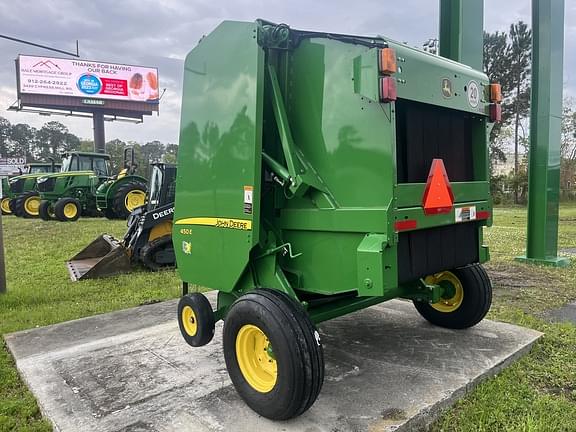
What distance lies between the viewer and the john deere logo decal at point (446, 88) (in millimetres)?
2811

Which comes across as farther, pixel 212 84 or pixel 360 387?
pixel 212 84

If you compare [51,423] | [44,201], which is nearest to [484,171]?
[51,423]

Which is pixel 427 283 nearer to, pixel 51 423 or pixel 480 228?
pixel 480 228

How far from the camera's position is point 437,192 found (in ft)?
9.18

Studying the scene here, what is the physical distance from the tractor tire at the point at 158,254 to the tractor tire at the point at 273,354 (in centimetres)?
462

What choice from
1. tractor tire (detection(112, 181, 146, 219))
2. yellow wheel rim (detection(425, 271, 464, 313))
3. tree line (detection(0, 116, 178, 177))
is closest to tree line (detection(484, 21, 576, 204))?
tractor tire (detection(112, 181, 146, 219))

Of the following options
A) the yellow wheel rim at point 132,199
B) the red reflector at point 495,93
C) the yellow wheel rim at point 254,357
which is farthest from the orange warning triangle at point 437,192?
the yellow wheel rim at point 132,199

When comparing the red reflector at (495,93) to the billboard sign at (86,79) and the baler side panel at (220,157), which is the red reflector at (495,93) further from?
the billboard sign at (86,79)

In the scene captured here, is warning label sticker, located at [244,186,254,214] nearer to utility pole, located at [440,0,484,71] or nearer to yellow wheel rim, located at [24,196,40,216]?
utility pole, located at [440,0,484,71]

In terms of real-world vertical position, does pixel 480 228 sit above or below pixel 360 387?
above

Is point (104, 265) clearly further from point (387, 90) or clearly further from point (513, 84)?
point (513, 84)

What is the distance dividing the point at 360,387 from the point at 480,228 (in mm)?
1396

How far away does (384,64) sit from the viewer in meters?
2.41

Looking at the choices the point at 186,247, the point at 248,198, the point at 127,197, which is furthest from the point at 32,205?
the point at 248,198
